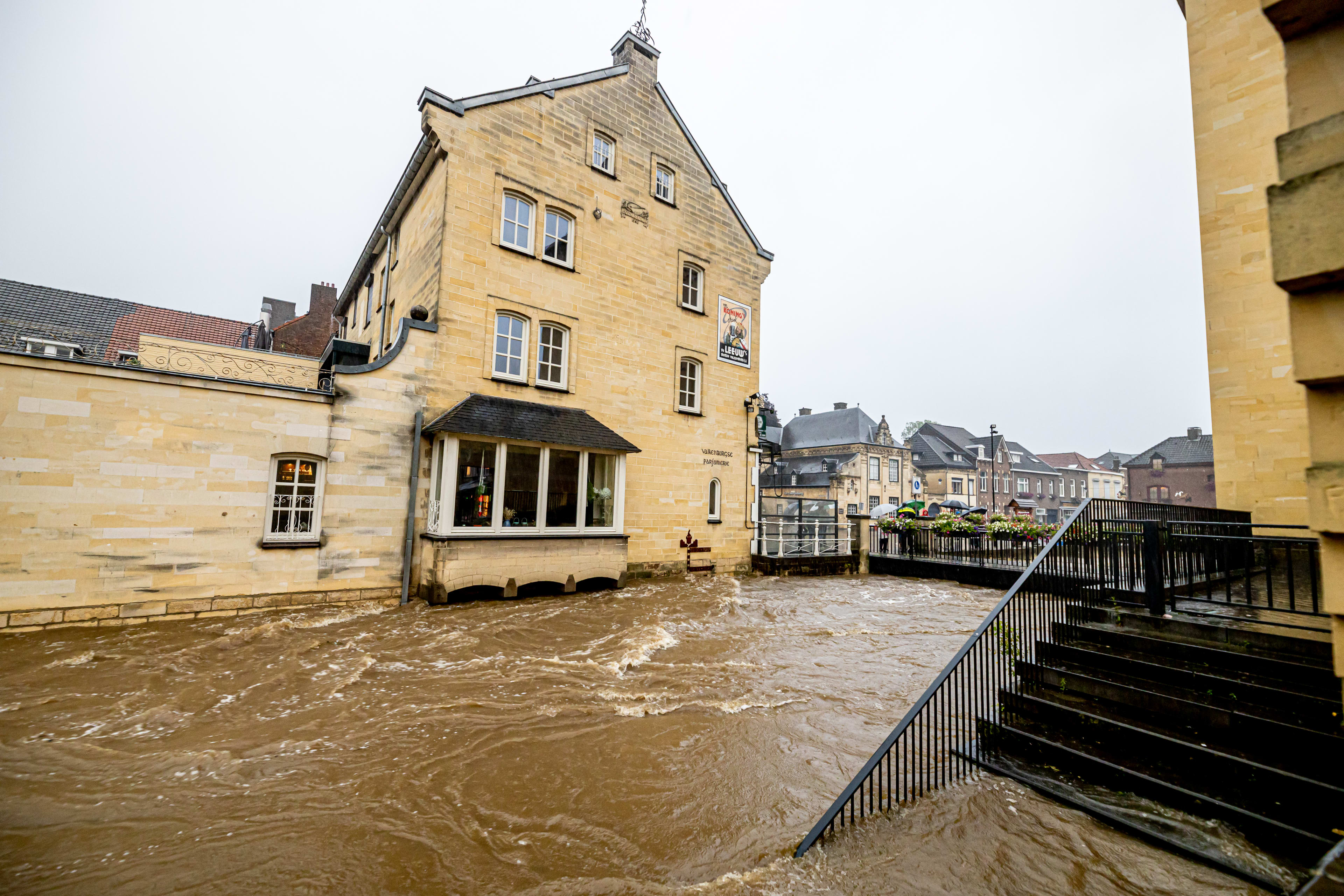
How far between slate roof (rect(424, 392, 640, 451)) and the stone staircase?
9.27 metres

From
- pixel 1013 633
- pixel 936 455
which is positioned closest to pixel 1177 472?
pixel 936 455

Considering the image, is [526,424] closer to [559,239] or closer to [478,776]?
[559,239]

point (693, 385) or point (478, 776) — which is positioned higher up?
point (693, 385)

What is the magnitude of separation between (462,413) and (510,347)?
2.34 metres

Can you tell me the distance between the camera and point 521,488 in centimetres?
1218

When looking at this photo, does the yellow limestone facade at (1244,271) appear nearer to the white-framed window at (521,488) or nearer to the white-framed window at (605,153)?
the white-framed window at (521,488)

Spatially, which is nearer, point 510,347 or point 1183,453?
point 510,347

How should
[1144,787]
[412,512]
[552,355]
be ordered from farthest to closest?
[552,355] < [412,512] < [1144,787]

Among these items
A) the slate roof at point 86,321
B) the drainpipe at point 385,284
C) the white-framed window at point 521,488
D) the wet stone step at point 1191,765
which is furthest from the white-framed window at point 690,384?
the slate roof at point 86,321

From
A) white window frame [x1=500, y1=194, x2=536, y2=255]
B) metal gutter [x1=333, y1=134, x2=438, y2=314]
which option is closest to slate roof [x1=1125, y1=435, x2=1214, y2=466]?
white window frame [x1=500, y1=194, x2=536, y2=255]

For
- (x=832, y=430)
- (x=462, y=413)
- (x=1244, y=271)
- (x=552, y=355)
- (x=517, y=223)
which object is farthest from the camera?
(x=832, y=430)

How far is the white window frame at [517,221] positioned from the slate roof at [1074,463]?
69.0 metres

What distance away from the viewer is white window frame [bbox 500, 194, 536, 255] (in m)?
12.9

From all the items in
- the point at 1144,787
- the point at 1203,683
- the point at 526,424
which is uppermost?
the point at 526,424
